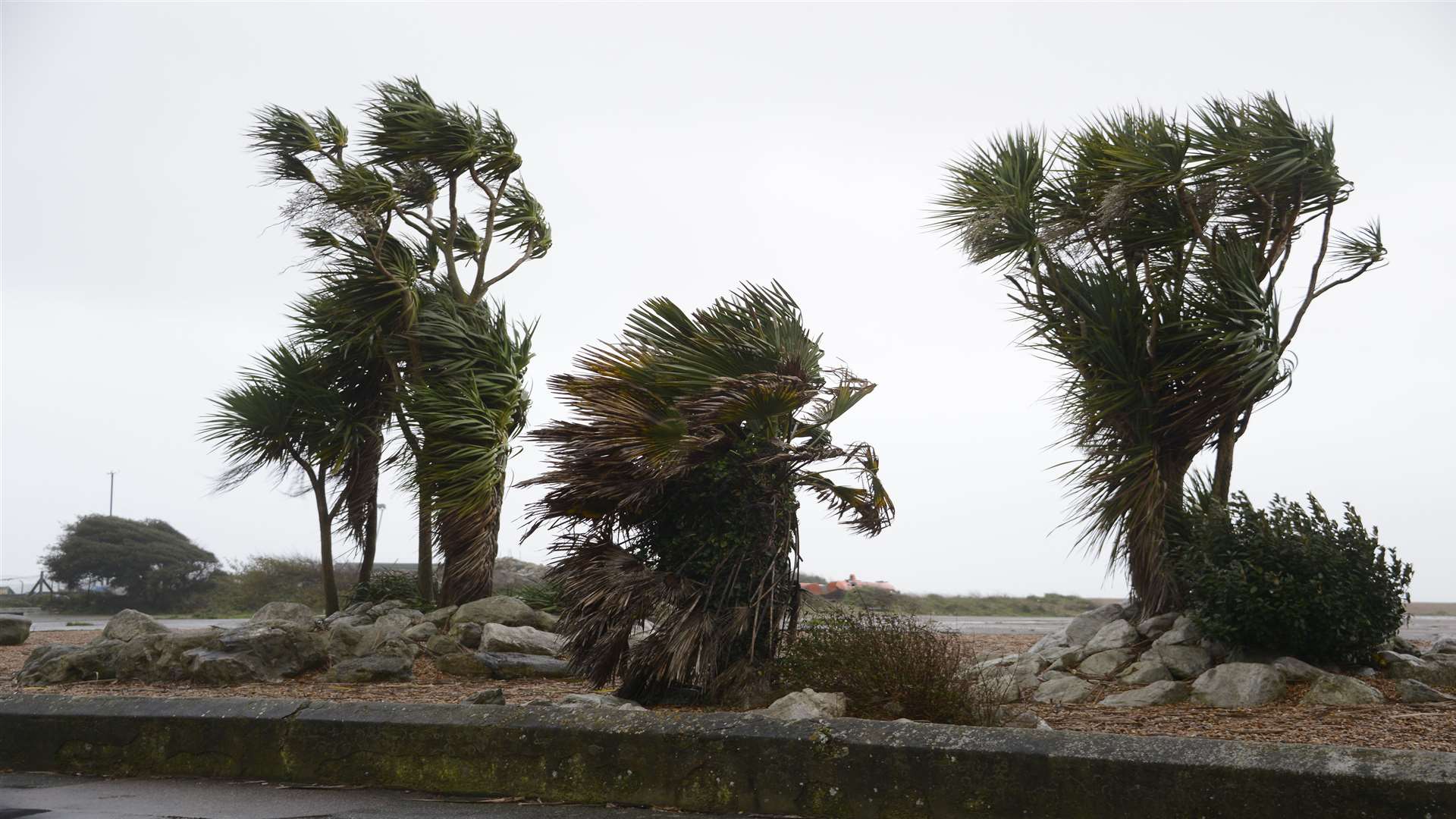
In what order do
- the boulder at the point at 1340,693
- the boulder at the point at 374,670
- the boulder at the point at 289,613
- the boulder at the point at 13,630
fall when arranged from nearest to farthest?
the boulder at the point at 1340,693 < the boulder at the point at 374,670 < the boulder at the point at 289,613 < the boulder at the point at 13,630

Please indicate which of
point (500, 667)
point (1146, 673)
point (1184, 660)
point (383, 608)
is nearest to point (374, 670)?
point (500, 667)

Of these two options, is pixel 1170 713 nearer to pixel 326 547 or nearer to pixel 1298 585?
pixel 1298 585

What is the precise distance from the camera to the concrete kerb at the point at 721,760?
340 cm

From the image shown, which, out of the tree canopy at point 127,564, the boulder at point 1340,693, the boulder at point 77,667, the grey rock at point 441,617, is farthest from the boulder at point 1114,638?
the tree canopy at point 127,564

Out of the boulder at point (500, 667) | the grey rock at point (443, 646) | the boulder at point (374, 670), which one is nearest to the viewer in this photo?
the boulder at point (374, 670)

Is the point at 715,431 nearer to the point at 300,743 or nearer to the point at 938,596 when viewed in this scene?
the point at 300,743

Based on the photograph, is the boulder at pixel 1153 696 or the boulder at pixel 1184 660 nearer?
the boulder at pixel 1153 696

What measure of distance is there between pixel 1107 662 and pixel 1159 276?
357 centimetres

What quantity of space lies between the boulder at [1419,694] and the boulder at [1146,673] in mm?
1482

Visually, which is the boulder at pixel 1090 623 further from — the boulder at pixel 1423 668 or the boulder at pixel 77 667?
the boulder at pixel 77 667

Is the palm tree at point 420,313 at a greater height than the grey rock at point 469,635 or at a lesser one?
greater

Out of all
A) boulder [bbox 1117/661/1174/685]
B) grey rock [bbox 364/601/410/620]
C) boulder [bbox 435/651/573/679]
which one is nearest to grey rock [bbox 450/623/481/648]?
boulder [bbox 435/651/573/679]

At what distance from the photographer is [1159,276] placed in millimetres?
9555

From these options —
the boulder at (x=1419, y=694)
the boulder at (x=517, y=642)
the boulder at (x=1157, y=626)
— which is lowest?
the boulder at (x=1419, y=694)
